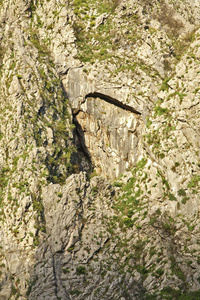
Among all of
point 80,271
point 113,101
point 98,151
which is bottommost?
point 80,271

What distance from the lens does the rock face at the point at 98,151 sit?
3284 centimetres

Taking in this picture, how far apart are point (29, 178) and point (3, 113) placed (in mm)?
9513

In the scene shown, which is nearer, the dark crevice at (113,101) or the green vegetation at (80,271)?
the green vegetation at (80,271)

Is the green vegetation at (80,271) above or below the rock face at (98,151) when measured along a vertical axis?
below

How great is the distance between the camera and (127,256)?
34500mm

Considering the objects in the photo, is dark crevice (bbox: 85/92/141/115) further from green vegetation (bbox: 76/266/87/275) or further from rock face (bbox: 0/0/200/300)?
green vegetation (bbox: 76/266/87/275)

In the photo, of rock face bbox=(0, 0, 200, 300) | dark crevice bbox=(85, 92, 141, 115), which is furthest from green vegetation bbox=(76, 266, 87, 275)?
dark crevice bbox=(85, 92, 141, 115)

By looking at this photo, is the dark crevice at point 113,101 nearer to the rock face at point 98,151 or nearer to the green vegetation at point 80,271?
the rock face at point 98,151

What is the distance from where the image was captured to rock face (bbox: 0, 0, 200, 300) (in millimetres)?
32844

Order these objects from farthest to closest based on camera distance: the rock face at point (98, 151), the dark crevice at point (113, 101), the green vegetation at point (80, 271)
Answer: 1. the dark crevice at point (113, 101)
2. the green vegetation at point (80, 271)
3. the rock face at point (98, 151)

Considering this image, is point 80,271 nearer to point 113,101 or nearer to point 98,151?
point 98,151

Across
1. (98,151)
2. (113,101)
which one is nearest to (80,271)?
(98,151)

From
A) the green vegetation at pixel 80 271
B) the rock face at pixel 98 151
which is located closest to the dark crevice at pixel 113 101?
the rock face at pixel 98 151

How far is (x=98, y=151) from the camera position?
4412 centimetres
